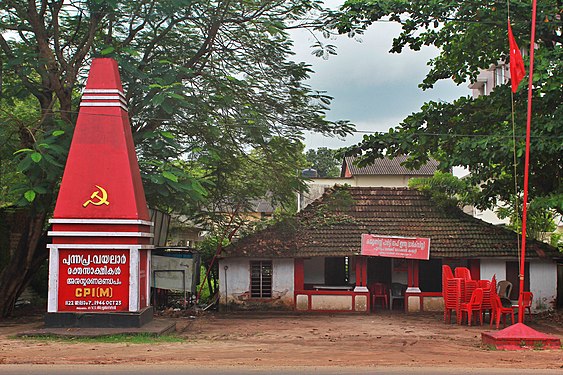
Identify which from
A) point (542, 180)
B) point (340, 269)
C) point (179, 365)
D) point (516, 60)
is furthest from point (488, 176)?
point (179, 365)

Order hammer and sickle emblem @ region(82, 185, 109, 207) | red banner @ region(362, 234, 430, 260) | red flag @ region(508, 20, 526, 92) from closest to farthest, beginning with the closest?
red flag @ region(508, 20, 526, 92) < hammer and sickle emblem @ region(82, 185, 109, 207) < red banner @ region(362, 234, 430, 260)

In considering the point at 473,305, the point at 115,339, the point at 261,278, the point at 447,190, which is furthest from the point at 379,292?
the point at 115,339

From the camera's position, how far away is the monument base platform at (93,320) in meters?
15.3

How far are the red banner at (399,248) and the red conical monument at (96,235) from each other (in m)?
9.16

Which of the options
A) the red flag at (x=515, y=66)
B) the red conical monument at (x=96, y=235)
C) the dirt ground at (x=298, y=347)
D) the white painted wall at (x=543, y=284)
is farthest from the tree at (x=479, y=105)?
the red conical monument at (x=96, y=235)

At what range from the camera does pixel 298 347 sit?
14.0 m

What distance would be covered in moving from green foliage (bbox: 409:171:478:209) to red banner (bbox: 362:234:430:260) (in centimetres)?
266

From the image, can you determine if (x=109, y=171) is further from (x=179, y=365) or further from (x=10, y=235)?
(x=10, y=235)

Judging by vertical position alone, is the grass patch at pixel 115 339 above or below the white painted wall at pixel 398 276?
below

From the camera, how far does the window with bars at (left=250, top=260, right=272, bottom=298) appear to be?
23.2 metres

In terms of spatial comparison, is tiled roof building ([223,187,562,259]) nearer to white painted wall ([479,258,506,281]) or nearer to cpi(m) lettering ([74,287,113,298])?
white painted wall ([479,258,506,281])

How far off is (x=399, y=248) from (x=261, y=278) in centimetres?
463

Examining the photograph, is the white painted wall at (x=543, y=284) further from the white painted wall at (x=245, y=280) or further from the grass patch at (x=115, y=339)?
the grass patch at (x=115, y=339)

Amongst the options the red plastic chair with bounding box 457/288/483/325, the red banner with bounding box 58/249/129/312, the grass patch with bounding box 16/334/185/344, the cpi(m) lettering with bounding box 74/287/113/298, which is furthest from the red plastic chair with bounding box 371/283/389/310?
the cpi(m) lettering with bounding box 74/287/113/298
